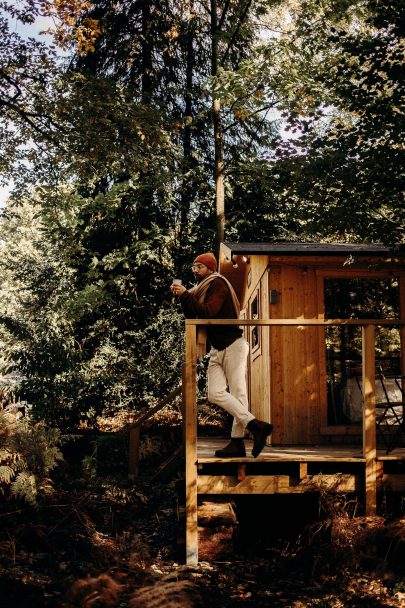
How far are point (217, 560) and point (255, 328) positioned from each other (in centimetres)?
578

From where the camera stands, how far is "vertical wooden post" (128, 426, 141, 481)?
40.0ft

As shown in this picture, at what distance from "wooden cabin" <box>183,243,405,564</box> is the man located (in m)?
0.20

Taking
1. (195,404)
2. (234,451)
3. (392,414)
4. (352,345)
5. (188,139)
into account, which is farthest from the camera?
(188,139)

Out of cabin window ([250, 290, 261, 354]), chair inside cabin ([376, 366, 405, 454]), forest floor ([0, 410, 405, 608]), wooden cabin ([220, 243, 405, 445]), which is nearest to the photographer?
forest floor ([0, 410, 405, 608])

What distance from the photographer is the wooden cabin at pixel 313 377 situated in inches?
296

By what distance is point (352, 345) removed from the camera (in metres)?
12.0

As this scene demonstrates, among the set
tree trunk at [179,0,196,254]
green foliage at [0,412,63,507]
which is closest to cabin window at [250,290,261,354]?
green foliage at [0,412,63,507]

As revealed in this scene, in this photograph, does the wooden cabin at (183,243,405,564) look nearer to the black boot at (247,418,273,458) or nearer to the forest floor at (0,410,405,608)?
the black boot at (247,418,273,458)

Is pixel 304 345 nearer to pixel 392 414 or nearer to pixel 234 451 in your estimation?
pixel 392 414

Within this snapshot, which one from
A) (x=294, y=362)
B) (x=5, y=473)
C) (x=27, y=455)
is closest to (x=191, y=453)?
(x=5, y=473)

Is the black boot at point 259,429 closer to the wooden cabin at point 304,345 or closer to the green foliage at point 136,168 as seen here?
the wooden cabin at point 304,345

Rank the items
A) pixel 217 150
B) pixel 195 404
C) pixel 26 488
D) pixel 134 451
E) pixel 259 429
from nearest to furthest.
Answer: pixel 259 429
pixel 195 404
pixel 26 488
pixel 134 451
pixel 217 150

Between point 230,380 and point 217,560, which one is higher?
point 230,380

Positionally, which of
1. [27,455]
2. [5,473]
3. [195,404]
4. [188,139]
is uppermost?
[188,139]
